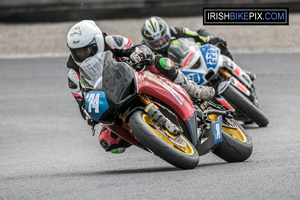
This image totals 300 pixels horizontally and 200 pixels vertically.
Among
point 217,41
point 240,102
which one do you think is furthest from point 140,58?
point 217,41

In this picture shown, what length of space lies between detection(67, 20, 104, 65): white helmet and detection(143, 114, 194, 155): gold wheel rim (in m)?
0.87

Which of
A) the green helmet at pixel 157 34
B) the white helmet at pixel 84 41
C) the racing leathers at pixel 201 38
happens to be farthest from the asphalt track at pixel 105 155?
the green helmet at pixel 157 34

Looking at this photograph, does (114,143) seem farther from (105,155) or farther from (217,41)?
(217,41)

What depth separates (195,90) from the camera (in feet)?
21.6

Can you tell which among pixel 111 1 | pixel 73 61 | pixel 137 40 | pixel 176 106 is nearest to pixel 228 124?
pixel 176 106

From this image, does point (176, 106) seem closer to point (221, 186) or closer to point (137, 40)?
point (221, 186)

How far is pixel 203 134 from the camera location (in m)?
6.23

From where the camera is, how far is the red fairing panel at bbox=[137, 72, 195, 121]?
5.83 metres

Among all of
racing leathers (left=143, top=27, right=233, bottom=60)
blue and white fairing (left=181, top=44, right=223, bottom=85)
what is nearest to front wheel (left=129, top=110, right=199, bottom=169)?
Answer: blue and white fairing (left=181, top=44, right=223, bottom=85)

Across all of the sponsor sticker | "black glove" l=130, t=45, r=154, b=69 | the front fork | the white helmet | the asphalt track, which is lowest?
the sponsor sticker

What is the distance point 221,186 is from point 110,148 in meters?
1.90

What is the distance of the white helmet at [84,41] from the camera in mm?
6027

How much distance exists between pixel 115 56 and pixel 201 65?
112 inches

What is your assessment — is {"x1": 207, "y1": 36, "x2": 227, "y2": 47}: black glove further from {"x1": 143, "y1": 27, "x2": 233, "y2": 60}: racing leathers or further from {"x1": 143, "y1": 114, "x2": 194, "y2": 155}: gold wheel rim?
{"x1": 143, "y1": 114, "x2": 194, "y2": 155}: gold wheel rim
